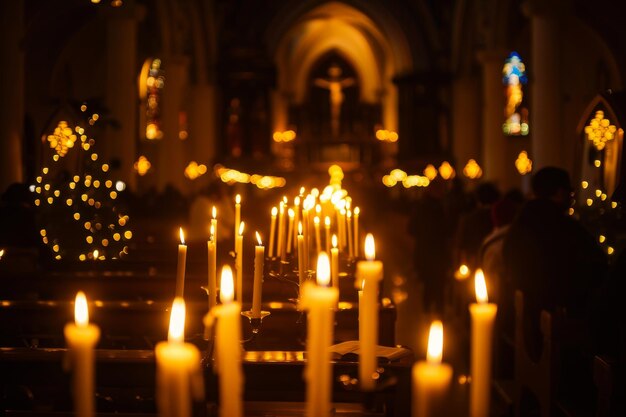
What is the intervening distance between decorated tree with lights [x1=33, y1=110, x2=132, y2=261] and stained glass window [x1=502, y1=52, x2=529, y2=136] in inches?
801

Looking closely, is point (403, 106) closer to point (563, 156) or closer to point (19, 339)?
point (563, 156)

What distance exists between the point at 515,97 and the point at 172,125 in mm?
12021

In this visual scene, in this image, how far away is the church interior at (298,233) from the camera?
323 cm

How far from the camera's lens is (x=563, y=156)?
13.3 meters

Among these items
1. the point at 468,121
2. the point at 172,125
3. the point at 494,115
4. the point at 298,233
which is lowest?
the point at 298,233

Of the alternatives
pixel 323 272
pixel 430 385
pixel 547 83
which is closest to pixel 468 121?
pixel 547 83

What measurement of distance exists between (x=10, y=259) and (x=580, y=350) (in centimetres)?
536

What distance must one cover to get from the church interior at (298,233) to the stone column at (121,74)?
39 millimetres

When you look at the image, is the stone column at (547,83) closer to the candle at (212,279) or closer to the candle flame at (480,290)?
the candle at (212,279)

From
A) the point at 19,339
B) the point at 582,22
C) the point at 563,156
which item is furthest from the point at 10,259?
the point at 582,22

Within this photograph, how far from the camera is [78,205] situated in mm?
8711

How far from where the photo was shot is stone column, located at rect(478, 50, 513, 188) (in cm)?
2103

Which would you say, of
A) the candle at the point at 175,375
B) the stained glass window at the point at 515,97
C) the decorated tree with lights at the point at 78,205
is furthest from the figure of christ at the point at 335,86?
the candle at the point at 175,375

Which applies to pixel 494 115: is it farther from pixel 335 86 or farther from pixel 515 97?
pixel 335 86
